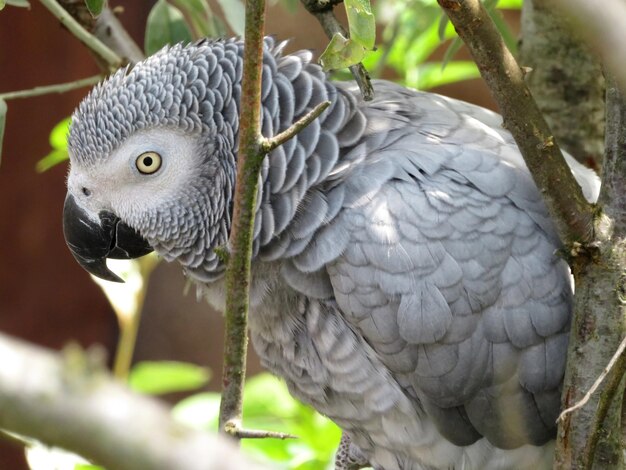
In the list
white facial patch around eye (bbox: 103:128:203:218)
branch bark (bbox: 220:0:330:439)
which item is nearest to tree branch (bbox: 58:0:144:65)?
white facial patch around eye (bbox: 103:128:203:218)

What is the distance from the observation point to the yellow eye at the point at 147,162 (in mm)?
1601

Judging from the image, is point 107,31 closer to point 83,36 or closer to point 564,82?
point 83,36

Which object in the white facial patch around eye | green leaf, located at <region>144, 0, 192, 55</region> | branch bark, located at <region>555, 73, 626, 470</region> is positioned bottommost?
branch bark, located at <region>555, 73, 626, 470</region>

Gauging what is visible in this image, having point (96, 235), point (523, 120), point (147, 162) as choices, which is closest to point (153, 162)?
point (147, 162)

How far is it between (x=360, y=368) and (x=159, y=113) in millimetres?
659

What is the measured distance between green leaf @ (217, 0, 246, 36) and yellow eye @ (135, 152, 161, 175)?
390 millimetres

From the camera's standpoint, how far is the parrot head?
1588 mm

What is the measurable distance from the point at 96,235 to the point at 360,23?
84cm

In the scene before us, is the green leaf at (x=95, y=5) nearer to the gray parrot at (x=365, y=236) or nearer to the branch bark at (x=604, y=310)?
the gray parrot at (x=365, y=236)

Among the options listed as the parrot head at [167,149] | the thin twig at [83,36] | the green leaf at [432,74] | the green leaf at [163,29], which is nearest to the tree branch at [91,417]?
the parrot head at [167,149]

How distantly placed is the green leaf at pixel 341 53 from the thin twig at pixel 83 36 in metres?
0.83

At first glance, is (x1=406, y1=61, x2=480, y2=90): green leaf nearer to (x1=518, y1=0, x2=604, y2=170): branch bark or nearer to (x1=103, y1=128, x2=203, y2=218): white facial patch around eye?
(x1=518, y1=0, x2=604, y2=170): branch bark

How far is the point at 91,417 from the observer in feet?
1.47

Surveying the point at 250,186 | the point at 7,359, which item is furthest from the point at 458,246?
the point at 7,359
